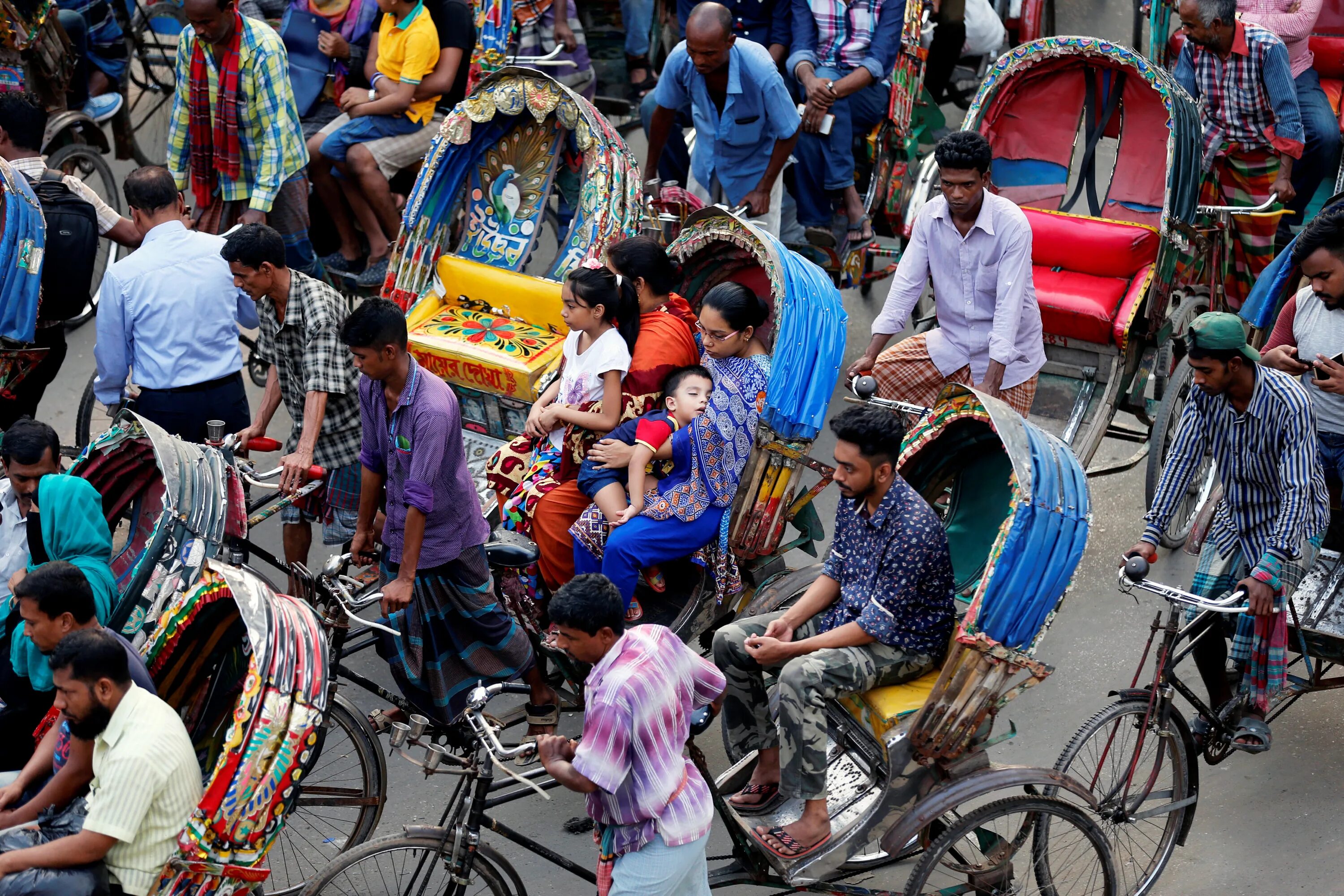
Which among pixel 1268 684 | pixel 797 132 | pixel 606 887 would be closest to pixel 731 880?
pixel 606 887

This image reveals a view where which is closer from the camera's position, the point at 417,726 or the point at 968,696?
the point at 417,726

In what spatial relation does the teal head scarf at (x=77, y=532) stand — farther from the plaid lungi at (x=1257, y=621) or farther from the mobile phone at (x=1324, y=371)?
the mobile phone at (x=1324, y=371)

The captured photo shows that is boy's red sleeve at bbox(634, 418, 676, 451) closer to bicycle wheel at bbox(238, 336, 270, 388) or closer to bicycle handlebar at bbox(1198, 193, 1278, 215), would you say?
bicycle wheel at bbox(238, 336, 270, 388)

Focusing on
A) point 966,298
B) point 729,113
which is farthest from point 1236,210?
point 729,113

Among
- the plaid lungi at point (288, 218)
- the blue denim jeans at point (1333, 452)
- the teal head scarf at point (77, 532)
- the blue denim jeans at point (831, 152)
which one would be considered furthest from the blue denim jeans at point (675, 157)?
the teal head scarf at point (77, 532)

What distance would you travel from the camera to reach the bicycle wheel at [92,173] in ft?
26.7

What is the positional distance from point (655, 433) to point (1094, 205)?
116 inches

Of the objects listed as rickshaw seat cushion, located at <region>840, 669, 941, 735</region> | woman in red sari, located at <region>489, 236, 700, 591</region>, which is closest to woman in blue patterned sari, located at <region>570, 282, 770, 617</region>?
woman in red sari, located at <region>489, 236, 700, 591</region>

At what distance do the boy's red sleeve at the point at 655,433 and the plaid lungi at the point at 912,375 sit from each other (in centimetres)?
127

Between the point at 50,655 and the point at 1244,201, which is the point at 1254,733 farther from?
the point at 50,655

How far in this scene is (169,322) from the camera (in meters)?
5.75

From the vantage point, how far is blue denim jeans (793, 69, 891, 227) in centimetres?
764

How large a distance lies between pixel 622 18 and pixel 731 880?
6.80 metres

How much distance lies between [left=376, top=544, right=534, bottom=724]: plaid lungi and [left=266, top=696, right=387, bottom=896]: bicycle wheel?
302mm
